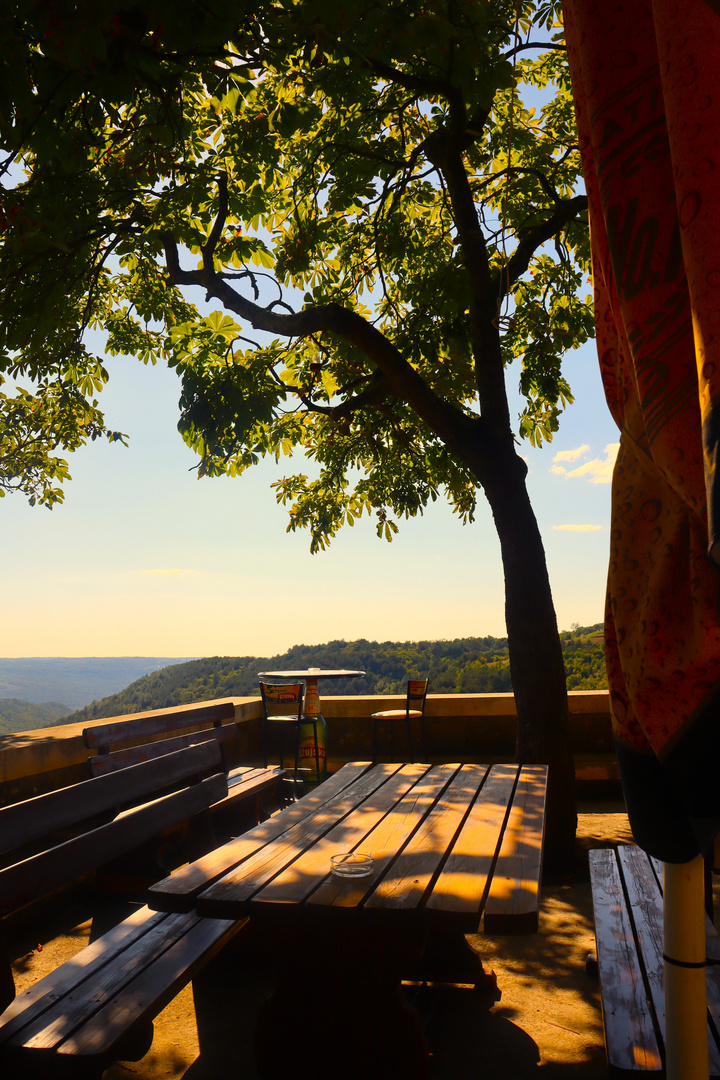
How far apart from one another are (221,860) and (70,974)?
49cm

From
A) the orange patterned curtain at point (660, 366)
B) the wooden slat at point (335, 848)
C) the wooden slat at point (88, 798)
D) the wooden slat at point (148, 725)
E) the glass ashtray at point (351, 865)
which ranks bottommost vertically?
the wooden slat at point (335, 848)

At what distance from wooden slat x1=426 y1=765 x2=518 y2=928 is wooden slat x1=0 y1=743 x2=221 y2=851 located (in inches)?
52.1

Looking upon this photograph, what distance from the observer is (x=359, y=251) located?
7.11 metres

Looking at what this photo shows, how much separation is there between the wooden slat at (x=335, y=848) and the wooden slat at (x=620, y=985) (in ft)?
2.09

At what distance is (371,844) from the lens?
2.22 meters

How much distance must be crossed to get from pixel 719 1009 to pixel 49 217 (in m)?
4.72

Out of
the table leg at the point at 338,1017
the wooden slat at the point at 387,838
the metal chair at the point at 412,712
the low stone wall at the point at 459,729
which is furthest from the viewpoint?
the metal chair at the point at 412,712

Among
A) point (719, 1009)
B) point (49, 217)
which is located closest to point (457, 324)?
point (49, 217)

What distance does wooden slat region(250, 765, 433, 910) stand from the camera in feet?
5.97

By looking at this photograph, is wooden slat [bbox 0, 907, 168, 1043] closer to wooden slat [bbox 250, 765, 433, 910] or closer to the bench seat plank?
the bench seat plank

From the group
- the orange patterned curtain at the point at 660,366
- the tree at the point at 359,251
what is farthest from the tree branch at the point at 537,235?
the orange patterned curtain at the point at 660,366

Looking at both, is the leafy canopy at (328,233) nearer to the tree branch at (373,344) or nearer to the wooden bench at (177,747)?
the tree branch at (373,344)

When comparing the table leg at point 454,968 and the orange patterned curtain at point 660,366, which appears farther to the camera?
the table leg at point 454,968

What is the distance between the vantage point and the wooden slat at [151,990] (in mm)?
1668
